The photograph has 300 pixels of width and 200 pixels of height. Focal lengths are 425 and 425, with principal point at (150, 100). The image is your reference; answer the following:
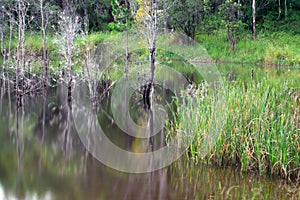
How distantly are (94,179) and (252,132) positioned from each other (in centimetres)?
238

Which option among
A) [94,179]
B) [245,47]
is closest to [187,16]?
[245,47]

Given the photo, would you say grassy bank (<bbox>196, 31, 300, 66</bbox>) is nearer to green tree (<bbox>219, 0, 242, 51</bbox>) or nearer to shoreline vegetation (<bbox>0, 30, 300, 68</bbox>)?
shoreline vegetation (<bbox>0, 30, 300, 68</bbox>)

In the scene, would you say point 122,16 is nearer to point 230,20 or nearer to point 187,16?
point 187,16

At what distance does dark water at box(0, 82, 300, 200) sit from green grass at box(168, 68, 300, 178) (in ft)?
0.66

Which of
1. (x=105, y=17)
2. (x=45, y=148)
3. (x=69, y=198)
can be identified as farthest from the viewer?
(x=105, y=17)

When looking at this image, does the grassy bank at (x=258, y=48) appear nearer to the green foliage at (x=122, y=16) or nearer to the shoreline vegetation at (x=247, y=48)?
the shoreline vegetation at (x=247, y=48)

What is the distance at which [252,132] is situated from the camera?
605cm

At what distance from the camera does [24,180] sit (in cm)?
610

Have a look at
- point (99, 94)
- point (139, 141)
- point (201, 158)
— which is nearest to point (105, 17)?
point (99, 94)

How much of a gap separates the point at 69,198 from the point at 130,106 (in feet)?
22.7

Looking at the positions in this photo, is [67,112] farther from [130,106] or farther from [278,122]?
[278,122]

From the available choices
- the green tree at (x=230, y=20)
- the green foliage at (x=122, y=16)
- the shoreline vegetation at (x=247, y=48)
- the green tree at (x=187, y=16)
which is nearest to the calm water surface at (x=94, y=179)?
the green foliage at (x=122, y=16)

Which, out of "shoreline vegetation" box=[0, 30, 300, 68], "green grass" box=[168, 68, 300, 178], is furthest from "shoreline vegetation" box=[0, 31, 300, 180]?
"shoreline vegetation" box=[0, 30, 300, 68]

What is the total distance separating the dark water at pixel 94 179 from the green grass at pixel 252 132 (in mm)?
201
